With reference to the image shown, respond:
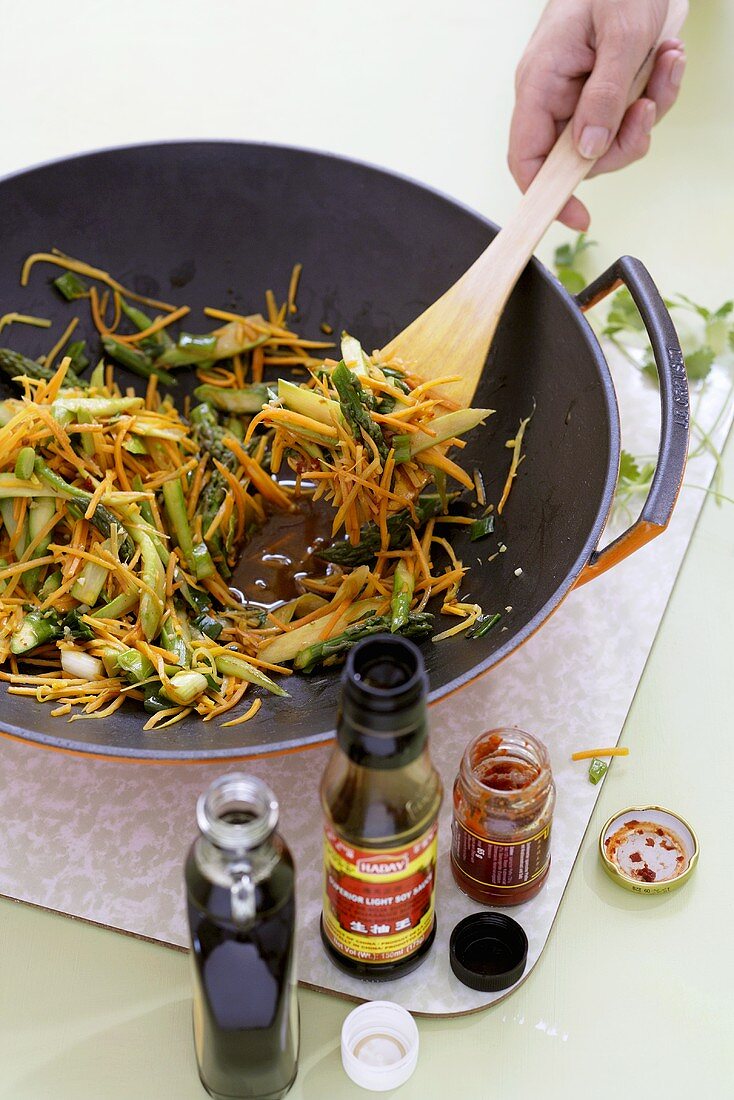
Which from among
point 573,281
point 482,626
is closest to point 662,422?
point 482,626

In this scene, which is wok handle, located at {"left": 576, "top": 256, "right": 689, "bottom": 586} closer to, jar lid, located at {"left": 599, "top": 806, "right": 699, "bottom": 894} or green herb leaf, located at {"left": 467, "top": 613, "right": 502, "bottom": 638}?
green herb leaf, located at {"left": 467, "top": 613, "right": 502, "bottom": 638}

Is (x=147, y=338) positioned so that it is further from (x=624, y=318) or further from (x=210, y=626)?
(x=624, y=318)

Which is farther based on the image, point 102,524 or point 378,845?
point 102,524

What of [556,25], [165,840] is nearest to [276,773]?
[165,840]

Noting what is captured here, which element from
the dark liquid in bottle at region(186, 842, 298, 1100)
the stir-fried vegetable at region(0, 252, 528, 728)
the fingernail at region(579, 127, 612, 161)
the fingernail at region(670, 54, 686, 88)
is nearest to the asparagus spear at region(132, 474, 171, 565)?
the stir-fried vegetable at region(0, 252, 528, 728)

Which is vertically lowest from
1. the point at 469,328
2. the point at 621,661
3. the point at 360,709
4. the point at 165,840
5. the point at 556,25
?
the point at 165,840

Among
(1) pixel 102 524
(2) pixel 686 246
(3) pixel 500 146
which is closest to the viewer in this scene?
(1) pixel 102 524

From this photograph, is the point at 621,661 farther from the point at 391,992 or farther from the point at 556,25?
the point at 556,25
